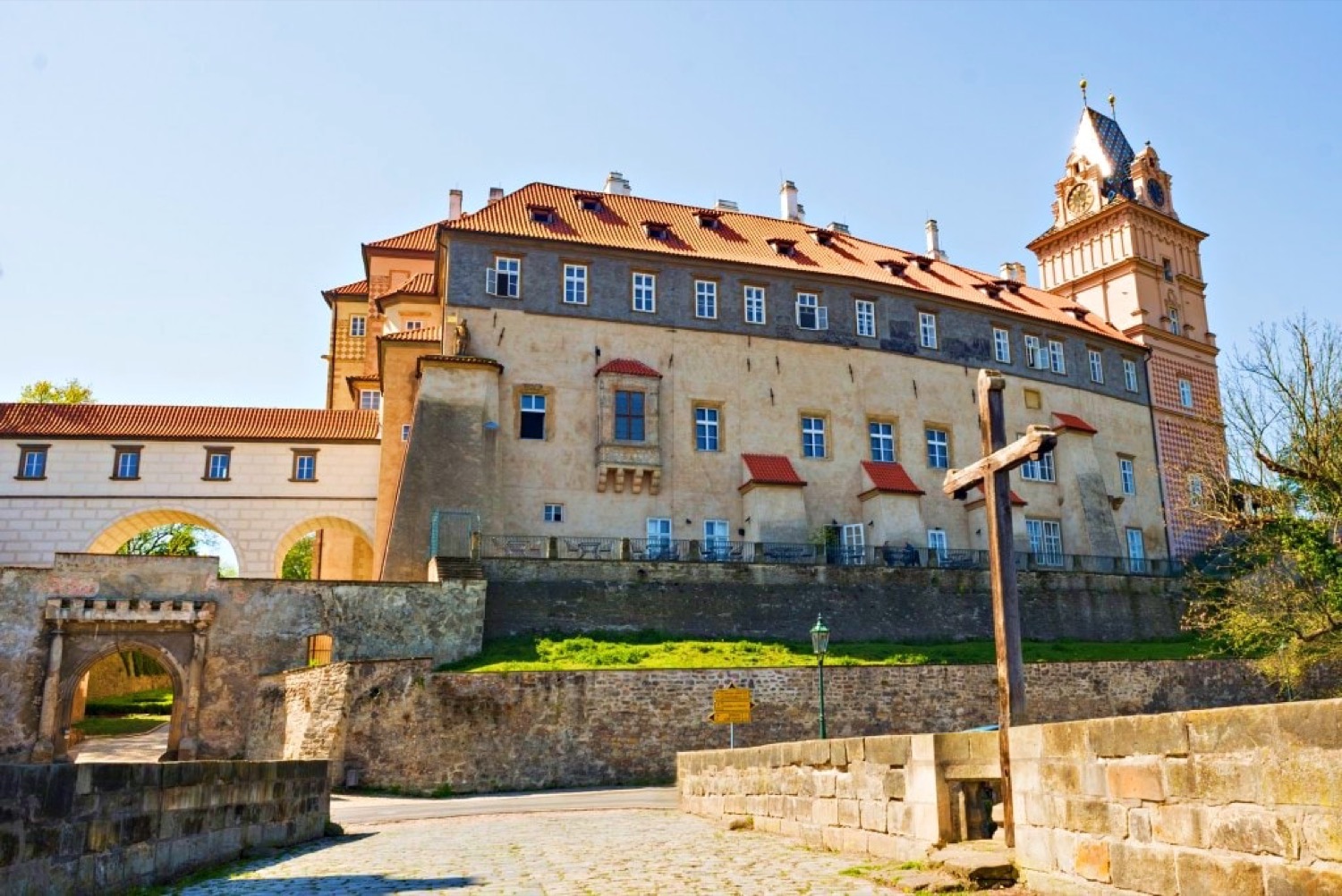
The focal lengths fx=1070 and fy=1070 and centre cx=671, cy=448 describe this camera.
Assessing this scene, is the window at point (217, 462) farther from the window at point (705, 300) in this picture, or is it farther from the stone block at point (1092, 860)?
the stone block at point (1092, 860)

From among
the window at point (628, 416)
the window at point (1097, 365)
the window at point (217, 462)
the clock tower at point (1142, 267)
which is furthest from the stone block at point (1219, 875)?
the clock tower at point (1142, 267)

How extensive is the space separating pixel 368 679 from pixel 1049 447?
20.1 meters

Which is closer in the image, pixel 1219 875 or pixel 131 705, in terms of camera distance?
pixel 1219 875

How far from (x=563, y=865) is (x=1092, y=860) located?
5505 mm

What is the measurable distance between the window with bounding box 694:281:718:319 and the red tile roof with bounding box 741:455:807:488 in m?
5.46

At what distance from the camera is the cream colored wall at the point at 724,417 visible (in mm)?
35438

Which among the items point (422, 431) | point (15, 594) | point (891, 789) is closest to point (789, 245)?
point (422, 431)

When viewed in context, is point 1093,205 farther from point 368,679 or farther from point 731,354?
point 368,679

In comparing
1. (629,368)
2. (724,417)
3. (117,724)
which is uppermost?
(629,368)

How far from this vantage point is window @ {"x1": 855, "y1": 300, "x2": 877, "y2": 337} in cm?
4106

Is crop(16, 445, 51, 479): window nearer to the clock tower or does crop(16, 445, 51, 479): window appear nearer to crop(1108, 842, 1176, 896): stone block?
crop(1108, 842, 1176, 896): stone block

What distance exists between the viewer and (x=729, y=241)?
4153cm

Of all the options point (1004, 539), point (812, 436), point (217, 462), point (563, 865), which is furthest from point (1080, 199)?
point (563, 865)

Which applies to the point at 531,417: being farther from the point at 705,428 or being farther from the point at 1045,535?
the point at 1045,535
